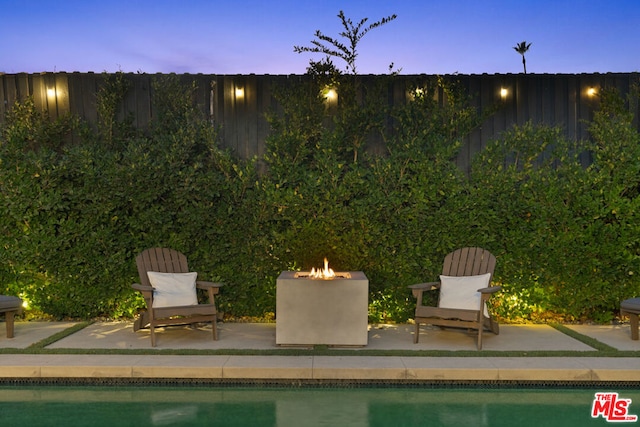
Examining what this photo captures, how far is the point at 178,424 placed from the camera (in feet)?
13.7

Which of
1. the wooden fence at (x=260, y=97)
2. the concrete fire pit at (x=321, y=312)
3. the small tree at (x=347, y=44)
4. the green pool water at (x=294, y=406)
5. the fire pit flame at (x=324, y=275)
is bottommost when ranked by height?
the green pool water at (x=294, y=406)

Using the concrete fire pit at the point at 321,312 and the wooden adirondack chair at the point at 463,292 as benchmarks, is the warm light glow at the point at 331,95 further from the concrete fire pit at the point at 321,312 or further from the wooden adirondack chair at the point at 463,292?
the concrete fire pit at the point at 321,312

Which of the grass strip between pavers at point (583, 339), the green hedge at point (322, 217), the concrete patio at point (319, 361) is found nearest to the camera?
the concrete patio at point (319, 361)

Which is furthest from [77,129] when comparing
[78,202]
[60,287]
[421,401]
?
[421,401]

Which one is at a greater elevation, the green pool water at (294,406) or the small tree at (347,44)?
the small tree at (347,44)

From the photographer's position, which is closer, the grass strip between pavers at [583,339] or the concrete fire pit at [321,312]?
the grass strip between pavers at [583,339]

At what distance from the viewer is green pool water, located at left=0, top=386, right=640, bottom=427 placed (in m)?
4.23

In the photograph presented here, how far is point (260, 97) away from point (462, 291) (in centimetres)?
315

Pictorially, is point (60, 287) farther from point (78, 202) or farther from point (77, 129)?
point (77, 129)

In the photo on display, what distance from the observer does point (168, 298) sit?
6.14 metres

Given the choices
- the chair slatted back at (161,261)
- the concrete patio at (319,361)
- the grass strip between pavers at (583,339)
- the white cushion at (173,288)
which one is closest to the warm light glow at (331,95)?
the chair slatted back at (161,261)

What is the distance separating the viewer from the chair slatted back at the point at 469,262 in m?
6.34

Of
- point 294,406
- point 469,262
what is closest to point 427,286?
point 469,262

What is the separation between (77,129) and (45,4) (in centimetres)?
507
